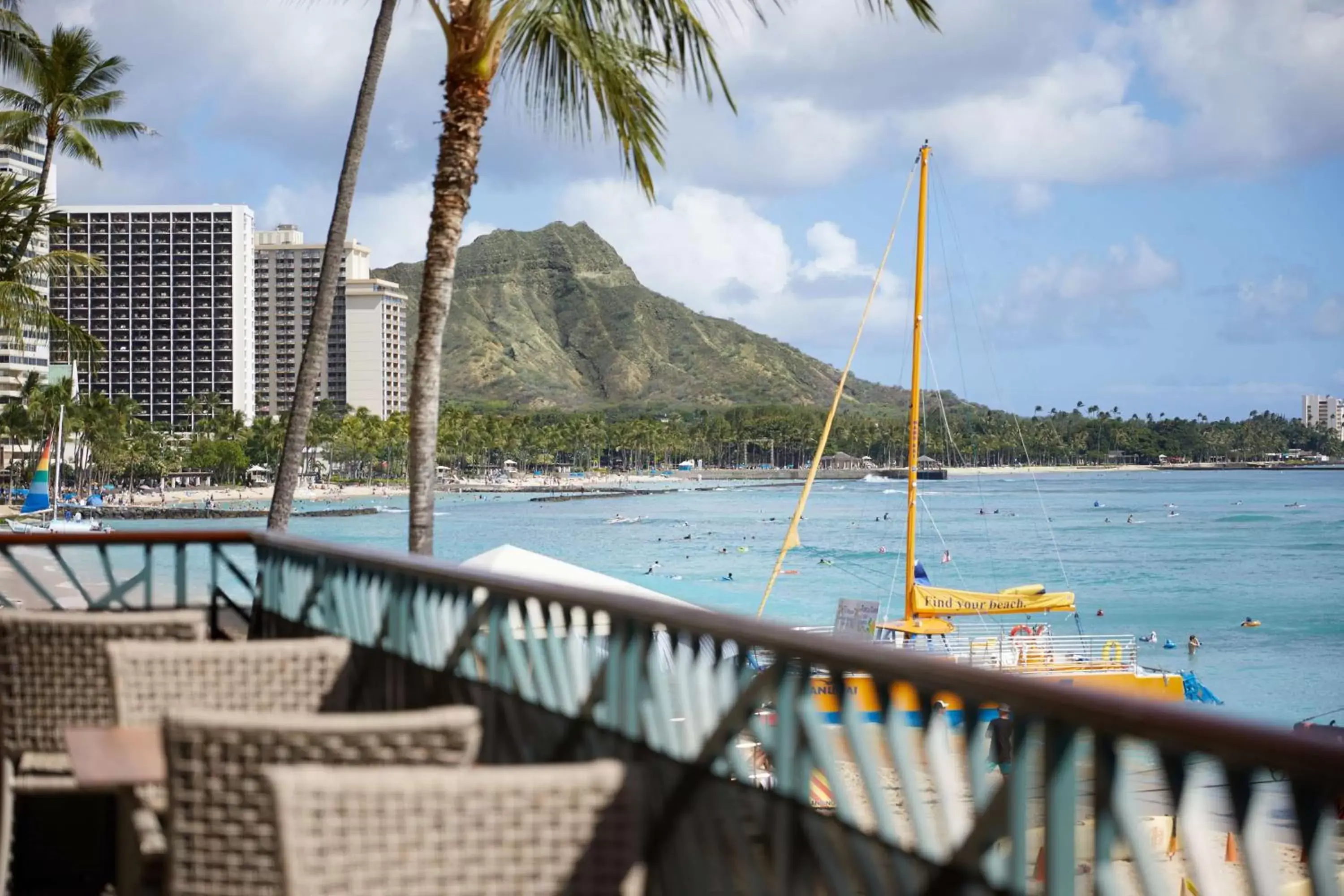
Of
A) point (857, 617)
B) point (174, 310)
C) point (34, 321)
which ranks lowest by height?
point (857, 617)

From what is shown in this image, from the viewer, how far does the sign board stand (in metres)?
28.8

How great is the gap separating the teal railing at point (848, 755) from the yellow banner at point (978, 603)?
29904 millimetres

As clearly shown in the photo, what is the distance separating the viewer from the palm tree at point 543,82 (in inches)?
340

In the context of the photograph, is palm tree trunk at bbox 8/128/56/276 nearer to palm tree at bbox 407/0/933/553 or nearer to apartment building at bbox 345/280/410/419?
palm tree at bbox 407/0/933/553

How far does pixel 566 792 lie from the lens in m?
2.19

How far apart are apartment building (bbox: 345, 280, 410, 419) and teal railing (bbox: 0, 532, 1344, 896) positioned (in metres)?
184

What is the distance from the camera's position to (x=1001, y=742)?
2514mm

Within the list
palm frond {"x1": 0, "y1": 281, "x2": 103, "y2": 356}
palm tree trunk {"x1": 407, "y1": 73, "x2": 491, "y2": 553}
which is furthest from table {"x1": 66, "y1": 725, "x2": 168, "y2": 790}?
palm frond {"x1": 0, "y1": 281, "x2": 103, "y2": 356}

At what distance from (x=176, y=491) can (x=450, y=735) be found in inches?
5516

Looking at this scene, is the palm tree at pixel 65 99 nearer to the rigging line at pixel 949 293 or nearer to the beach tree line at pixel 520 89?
the beach tree line at pixel 520 89

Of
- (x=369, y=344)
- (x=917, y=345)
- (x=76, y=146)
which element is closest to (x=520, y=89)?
(x=76, y=146)

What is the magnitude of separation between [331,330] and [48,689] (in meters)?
193

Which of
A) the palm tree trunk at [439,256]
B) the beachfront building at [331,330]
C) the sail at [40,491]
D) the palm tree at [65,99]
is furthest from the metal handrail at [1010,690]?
the beachfront building at [331,330]

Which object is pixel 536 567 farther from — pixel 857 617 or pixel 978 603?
pixel 978 603
